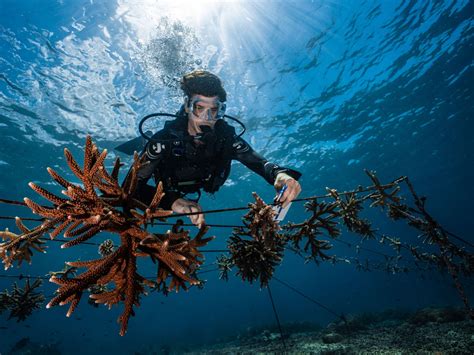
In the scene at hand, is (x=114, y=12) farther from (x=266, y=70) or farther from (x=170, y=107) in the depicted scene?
(x=266, y=70)

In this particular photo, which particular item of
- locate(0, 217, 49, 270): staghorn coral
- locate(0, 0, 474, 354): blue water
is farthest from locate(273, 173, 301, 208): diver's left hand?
locate(0, 0, 474, 354): blue water

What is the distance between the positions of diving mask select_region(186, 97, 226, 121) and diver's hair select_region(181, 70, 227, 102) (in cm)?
17

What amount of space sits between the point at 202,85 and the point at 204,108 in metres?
0.54

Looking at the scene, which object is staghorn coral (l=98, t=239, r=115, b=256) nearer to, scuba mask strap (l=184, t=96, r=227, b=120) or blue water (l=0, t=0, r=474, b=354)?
scuba mask strap (l=184, t=96, r=227, b=120)

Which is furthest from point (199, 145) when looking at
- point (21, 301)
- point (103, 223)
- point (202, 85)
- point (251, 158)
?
point (21, 301)

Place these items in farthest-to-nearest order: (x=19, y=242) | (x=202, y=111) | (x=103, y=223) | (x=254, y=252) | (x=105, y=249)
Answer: (x=202, y=111)
(x=105, y=249)
(x=254, y=252)
(x=19, y=242)
(x=103, y=223)

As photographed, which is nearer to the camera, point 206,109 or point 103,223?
point 103,223

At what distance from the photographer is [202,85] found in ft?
19.3

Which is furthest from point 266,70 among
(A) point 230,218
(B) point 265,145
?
(A) point 230,218

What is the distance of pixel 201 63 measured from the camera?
45.8 feet

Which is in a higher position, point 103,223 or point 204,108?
point 204,108

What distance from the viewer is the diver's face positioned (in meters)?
5.81

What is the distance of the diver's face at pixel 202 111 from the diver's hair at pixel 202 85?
4.7 inches

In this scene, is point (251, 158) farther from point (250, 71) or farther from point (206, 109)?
point (250, 71)
